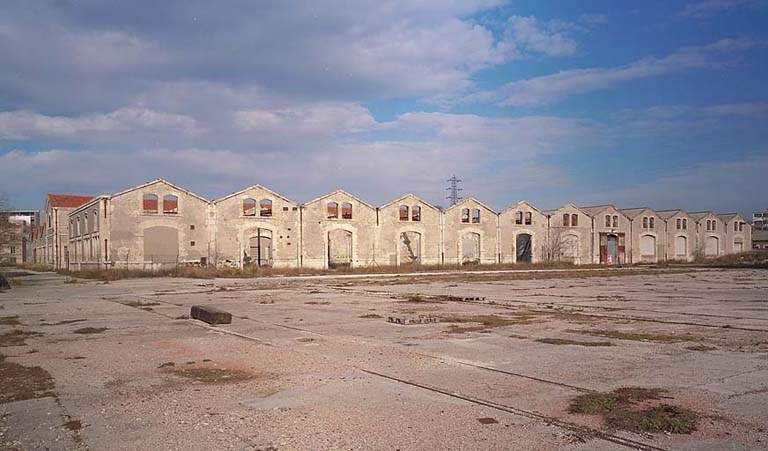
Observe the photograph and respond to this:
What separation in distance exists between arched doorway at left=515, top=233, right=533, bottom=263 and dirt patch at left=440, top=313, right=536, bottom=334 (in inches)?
1761

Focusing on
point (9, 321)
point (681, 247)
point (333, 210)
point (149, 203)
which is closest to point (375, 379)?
point (9, 321)

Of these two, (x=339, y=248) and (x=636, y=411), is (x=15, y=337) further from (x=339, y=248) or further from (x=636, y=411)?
(x=339, y=248)

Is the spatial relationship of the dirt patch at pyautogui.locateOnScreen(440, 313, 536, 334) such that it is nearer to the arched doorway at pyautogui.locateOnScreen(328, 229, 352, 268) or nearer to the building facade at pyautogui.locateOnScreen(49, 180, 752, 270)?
the building facade at pyautogui.locateOnScreen(49, 180, 752, 270)

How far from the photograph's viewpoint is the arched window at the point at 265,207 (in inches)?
1826

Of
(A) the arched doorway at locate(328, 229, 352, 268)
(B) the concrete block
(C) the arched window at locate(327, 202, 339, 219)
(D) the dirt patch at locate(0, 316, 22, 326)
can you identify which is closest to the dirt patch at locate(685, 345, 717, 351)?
(B) the concrete block

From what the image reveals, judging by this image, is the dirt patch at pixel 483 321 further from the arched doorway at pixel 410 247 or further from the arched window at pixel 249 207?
the arched doorway at pixel 410 247

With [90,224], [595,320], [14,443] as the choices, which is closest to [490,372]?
[14,443]

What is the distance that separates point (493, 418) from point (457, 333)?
19.8ft

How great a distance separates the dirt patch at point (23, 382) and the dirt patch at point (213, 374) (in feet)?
5.01

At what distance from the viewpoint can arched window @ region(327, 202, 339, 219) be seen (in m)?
49.2

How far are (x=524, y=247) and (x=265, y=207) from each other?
2669cm

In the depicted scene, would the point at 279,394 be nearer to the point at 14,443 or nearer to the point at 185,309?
the point at 14,443

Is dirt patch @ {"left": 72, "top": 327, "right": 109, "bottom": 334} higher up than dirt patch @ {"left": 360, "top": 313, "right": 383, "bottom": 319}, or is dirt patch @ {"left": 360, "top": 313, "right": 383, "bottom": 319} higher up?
dirt patch @ {"left": 72, "top": 327, "right": 109, "bottom": 334}

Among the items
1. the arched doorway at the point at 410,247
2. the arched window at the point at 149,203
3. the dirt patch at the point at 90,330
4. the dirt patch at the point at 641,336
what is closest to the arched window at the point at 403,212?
the arched doorway at the point at 410,247
